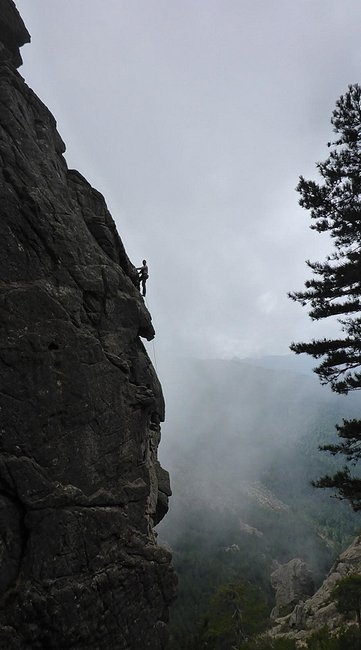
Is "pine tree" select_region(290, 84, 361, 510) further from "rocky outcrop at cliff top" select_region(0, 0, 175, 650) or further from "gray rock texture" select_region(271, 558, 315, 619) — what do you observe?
"gray rock texture" select_region(271, 558, 315, 619)

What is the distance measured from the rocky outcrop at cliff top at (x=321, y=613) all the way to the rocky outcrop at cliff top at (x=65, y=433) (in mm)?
36904

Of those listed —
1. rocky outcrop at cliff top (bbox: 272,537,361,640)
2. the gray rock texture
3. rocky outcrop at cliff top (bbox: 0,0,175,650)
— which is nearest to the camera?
rocky outcrop at cliff top (bbox: 0,0,175,650)

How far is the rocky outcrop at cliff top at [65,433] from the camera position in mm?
11906

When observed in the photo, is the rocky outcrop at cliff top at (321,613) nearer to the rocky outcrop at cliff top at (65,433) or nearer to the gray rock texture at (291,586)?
the gray rock texture at (291,586)

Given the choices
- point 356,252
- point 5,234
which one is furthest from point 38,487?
point 356,252

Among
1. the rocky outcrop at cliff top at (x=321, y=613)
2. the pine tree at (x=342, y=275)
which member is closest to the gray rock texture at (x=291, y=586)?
the rocky outcrop at cliff top at (x=321, y=613)

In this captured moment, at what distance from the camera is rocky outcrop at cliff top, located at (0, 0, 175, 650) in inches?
469

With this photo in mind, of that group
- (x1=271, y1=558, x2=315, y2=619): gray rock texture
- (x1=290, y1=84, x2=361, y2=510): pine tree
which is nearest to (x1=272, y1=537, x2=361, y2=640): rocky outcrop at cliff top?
(x1=271, y1=558, x2=315, y2=619): gray rock texture

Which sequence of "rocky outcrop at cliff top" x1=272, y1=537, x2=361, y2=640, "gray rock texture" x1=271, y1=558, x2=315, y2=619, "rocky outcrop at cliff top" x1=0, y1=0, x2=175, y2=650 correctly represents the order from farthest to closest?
"gray rock texture" x1=271, y1=558, x2=315, y2=619, "rocky outcrop at cliff top" x1=272, y1=537, x2=361, y2=640, "rocky outcrop at cliff top" x1=0, y1=0, x2=175, y2=650

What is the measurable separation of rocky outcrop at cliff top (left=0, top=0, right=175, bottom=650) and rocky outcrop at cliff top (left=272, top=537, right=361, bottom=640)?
121ft

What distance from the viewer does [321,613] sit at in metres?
46.9

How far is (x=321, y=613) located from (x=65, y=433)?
49136 mm

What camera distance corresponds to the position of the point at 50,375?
45.4 feet

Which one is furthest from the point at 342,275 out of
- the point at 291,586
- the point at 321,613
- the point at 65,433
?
the point at 291,586
